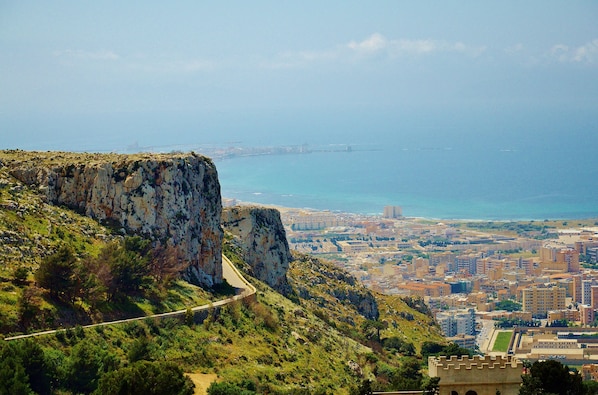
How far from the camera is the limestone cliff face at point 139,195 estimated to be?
43.0 m

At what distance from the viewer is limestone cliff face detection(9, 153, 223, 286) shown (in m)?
43.0

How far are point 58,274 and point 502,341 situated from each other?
2344 inches

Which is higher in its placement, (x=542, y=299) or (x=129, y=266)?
(x=129, y=266)

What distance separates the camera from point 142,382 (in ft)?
84.0

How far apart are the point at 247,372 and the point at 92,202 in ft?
37.2

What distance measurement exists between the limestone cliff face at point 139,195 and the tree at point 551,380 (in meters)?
19.0

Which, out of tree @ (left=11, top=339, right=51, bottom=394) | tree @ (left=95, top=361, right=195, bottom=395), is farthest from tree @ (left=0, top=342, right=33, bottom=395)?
tree @ (left=95, top=361, right=195, bottom=395)

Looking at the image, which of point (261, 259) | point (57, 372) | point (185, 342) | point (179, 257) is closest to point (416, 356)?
point (261, 259)

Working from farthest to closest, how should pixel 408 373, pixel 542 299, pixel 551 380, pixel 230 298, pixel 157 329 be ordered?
pixel 542 299, pixel 230 298, pixel 408 373, pixel 157 329, pixel 551 380

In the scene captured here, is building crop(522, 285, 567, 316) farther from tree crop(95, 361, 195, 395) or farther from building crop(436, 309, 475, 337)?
tree crop(95, 361, 195, 395)

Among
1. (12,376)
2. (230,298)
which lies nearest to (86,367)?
(12,376)

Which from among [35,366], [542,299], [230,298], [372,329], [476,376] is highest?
[476,376]

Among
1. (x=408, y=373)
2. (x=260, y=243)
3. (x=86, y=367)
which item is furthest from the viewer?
(x=260, y=243)

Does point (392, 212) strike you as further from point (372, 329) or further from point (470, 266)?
point (372, 329)
